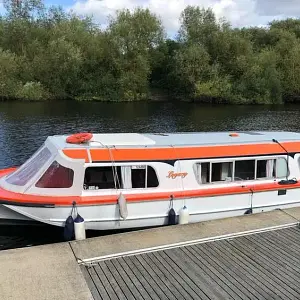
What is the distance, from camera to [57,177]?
11133 millimetres

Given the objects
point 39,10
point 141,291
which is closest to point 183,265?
point 141,291

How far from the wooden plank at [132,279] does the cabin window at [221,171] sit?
4811mm

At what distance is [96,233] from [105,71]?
5160 centimetres

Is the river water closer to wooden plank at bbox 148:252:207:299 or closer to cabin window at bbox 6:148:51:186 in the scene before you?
cabin window at bbox 6:148:51:186

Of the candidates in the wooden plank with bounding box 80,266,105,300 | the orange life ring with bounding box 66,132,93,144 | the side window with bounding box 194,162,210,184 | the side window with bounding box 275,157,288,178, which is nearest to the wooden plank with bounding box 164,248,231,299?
the wooden plank with bounding box 80,266,105,300

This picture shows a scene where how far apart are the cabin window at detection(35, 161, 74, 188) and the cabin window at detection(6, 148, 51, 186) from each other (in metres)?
0.43

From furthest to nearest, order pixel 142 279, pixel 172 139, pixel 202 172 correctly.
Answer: pixel 172 139
pixel 202 172
pixel 142 279

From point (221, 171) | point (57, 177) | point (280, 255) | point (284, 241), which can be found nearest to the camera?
point (280, 255)

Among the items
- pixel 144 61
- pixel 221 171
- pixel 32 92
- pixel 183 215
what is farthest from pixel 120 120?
pixel 183 215

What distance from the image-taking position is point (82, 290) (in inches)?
287

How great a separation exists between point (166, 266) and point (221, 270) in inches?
45.1

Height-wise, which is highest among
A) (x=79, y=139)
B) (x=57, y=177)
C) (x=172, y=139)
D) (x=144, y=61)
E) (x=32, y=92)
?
(x=144, y=61)

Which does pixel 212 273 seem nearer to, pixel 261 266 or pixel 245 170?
pixel 261 266

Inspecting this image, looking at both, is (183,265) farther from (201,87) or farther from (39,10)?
(39,10)
